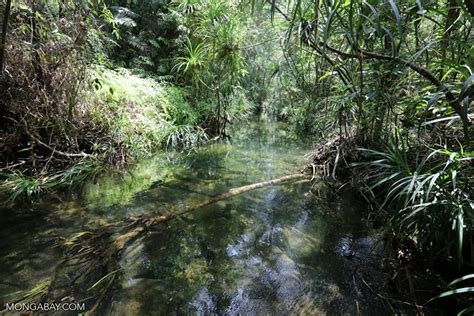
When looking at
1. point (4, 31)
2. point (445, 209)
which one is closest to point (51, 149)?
point (4, 31)

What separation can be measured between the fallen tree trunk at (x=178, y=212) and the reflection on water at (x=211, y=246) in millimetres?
88

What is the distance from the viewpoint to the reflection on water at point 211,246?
5.49 ft

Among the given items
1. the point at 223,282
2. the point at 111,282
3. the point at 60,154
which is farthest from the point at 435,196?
the point at 60,154

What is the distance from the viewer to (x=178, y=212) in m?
2.73

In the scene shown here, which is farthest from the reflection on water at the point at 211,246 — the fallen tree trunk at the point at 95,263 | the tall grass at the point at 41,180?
the tall grass at the point at 41,180

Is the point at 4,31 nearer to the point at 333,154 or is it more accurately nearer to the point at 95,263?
the point at 95,263

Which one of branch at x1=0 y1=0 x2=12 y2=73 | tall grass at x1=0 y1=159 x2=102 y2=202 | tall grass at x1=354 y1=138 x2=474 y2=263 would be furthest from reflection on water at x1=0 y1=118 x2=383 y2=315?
branch at x1=0 y1=0 x2=12 y2=73

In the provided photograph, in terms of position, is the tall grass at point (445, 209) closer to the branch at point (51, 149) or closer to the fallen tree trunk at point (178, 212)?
the fallen tree trunk at point (178, 212)

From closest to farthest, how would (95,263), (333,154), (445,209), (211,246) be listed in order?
(445,209) → (95,263) → (211,246) → (333,154)

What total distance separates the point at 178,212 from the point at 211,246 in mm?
658

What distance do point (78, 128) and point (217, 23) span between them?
9.99 ft

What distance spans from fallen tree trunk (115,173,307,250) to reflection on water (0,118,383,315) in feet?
0.29

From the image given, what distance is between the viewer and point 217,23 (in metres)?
4.97

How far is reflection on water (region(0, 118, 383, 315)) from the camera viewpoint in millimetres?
1675
